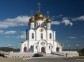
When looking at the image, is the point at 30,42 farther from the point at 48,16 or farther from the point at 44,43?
the point at 48,16

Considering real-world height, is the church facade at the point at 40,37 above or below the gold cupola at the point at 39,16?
below

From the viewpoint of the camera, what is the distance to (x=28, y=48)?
63.4 meters

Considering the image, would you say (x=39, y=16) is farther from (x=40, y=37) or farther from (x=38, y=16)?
(x=40, y=37)

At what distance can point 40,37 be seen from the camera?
64188 mm

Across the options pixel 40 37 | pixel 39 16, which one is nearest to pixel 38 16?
pixel 39 16

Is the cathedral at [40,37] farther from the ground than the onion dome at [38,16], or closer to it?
closer to it

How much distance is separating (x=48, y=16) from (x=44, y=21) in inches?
90.9

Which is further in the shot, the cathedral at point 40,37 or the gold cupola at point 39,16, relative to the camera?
the gold cupola at point 39,16

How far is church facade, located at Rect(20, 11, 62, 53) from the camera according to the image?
206 feet

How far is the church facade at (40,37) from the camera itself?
62906mm

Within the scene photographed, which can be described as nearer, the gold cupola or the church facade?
the church facade

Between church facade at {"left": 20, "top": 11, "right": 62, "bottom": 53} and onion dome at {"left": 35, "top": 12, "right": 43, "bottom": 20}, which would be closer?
church facade at {"left": 20, "top": 11, "right": 62, "bottom": 53}

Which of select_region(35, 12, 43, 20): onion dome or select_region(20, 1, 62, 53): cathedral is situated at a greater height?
select_region(35, 12, 43, 20): onion dome

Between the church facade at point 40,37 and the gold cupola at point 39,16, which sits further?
the gold cupola at point 39,16
